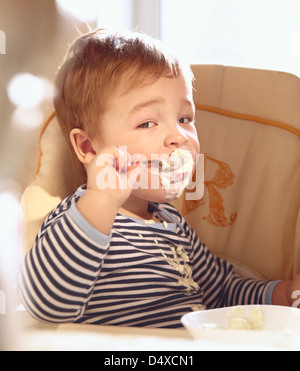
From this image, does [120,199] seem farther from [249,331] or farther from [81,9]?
[81,9]

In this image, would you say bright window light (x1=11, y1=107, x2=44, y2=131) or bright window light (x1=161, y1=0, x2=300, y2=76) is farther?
bright window light (x1=161, y1=0, x2=300, y2=76)

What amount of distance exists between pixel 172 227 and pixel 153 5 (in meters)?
0.82

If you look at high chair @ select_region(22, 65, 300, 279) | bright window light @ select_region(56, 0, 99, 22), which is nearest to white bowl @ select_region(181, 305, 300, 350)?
high chair @ select_region(22, 65, 300, 279)

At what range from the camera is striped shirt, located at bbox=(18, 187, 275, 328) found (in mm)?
647

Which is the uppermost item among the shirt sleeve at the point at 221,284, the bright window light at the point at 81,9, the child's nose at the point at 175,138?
the bright window light at the point at 81,9

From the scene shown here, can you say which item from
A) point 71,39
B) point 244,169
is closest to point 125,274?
point 244,169

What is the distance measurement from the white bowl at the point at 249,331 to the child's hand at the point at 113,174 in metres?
0.19

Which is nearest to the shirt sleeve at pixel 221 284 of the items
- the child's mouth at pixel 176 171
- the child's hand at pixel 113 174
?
the child's mouth at pixel 176 171

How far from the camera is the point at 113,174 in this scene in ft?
2.23

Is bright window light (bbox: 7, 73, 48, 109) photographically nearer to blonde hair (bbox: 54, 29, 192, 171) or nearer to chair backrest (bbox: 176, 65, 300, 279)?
blonde hair (bbox: 54, 29, 192, 171)

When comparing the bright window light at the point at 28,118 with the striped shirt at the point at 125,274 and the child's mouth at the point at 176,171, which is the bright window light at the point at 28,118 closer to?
the striped shirt at the point at 125,274

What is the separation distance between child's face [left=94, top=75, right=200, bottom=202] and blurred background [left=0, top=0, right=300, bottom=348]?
19 cm

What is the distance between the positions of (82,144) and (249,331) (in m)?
A: 0.46

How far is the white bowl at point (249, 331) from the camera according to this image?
0.49 m
